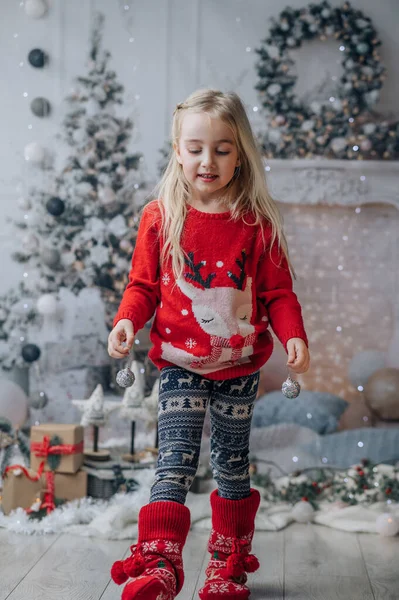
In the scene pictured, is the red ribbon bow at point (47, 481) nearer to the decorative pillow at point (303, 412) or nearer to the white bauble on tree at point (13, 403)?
the white bauble on tree at point (13, 403)

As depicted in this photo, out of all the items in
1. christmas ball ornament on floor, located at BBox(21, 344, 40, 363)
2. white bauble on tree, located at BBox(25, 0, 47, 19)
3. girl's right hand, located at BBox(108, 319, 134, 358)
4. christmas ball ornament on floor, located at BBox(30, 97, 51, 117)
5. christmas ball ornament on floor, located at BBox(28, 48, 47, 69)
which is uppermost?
white bauble on tree, located at BBox(25, 0, 47, 19)

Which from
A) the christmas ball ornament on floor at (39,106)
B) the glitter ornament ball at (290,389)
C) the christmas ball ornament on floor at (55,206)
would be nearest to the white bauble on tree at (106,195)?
the christmas ball ornament on floor at (55,206)

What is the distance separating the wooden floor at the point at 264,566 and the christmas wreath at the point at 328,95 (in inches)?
53.6

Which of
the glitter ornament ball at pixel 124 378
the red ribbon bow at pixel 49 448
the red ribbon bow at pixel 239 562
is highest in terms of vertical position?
the glitter ornament ball at pixel 124 378

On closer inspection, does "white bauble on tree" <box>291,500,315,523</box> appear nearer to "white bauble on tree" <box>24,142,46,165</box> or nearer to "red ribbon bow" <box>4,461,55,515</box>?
"red ribbon bow" <box>4,461,55,515</box>

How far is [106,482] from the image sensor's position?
8.75 ft

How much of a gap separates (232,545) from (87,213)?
58.0 inches

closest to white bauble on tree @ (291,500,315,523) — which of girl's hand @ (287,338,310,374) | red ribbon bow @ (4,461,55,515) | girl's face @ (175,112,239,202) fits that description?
red ribbon bow @ (4,461,55,515)

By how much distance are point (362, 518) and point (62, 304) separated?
1.30 metres

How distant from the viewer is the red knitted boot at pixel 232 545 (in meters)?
1.83

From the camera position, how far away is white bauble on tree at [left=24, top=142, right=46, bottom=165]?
2.88 meters

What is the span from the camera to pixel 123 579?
64.3 inches

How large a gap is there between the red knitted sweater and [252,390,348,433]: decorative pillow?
1.09m

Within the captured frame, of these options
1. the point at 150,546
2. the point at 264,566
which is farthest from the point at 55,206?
the point at 150,546
